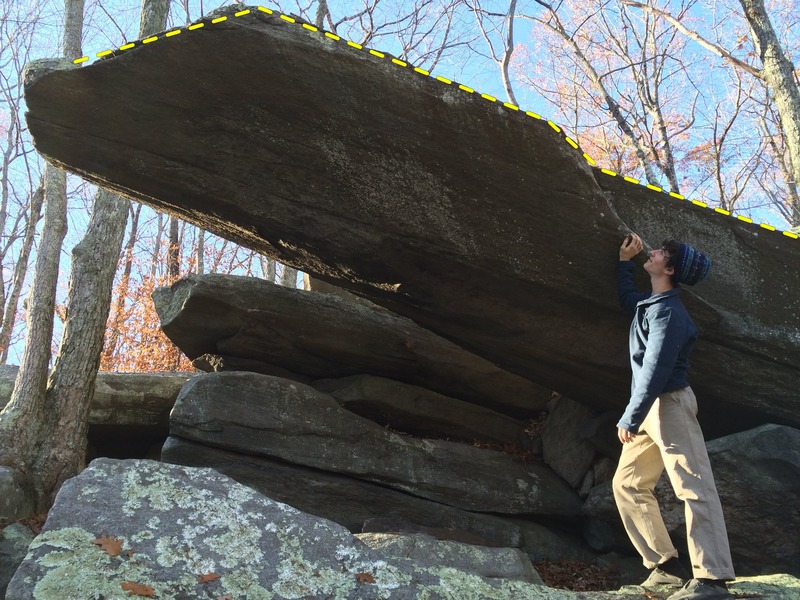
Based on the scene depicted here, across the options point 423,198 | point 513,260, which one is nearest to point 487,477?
point 513,260

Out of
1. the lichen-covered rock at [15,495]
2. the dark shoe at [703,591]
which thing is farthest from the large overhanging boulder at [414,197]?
the lichen-covered rock at [15,495]

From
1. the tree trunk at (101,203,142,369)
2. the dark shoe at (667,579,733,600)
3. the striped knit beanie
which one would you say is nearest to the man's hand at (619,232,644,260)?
the striped knit beanie

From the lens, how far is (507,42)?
15.8 m

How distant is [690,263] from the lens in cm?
564

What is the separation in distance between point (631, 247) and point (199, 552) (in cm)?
460

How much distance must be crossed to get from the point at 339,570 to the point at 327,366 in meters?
4.78

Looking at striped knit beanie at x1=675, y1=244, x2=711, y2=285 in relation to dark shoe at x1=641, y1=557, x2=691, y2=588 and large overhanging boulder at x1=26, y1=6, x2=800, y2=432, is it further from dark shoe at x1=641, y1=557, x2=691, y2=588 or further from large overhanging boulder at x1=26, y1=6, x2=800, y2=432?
dark shoe at x1=641, y1=557, x2=691, y2=588

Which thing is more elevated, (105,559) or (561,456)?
(561,456)

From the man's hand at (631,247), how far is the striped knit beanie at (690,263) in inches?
20.9

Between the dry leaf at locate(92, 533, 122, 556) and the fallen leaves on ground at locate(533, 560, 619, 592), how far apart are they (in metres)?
4.74

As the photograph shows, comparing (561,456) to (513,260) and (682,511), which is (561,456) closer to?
(682,511)

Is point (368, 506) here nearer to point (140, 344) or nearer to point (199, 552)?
point (199, 552)

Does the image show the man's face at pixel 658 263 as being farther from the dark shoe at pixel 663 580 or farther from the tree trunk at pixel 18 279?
the tree trunk at pixel 18 279

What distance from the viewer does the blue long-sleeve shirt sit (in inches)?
198
